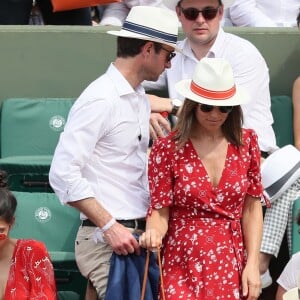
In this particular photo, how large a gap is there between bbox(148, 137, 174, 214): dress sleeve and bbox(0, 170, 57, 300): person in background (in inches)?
22.7

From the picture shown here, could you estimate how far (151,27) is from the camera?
15.6 ft

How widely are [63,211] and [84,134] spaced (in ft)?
3.88

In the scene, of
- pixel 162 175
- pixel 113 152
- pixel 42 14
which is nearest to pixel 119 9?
pixel 42 14

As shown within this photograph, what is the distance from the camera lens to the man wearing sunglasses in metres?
5.85

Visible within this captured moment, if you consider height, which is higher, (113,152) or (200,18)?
(200,18)

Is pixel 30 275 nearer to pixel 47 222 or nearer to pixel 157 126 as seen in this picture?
pixel 47 222

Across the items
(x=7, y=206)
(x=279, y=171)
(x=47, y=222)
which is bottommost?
(x=47, y=222)

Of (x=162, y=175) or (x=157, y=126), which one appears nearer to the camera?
Result: (x=162, y=175)

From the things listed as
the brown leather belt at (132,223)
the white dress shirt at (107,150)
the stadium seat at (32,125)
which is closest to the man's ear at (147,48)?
the white dress shirt at (107,150)

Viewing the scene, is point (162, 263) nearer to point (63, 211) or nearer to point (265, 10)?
point (63, 211)


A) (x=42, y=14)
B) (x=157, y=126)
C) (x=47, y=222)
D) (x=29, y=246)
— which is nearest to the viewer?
(x=29, y=246)

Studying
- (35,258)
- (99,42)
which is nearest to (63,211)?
(35,258)

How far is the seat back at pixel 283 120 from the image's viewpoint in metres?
6.28

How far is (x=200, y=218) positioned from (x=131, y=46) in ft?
2.74
